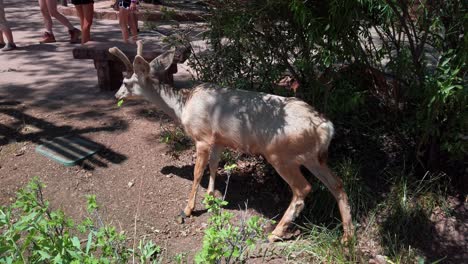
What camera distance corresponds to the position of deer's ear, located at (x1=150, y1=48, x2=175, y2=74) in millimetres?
4676

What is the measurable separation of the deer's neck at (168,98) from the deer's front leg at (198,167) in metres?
0.46

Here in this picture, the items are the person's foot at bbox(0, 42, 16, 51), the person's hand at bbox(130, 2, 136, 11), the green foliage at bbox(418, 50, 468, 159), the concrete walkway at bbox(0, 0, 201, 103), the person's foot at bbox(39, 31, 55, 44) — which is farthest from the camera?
the person's foot at bbox(39, 31, 55, 44)

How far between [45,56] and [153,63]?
5.28 m

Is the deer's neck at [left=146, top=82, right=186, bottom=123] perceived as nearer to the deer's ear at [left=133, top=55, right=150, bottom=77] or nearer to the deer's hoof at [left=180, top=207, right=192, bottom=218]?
the deer's ear at [left=133, top=55, right=150, bottom=77]

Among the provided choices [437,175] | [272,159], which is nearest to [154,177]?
[272,159]

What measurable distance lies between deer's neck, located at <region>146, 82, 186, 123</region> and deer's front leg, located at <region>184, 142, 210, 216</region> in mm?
455

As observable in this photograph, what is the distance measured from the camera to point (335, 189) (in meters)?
4.18

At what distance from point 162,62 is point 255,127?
1229mm

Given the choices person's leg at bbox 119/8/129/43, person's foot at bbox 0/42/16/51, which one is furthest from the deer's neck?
person's foot at bbox 0/42/16/51

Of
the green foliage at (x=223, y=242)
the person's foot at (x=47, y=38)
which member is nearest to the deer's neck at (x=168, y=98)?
the green foliage at (x=223, y=242)

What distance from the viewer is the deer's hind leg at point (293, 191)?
13.5 feet

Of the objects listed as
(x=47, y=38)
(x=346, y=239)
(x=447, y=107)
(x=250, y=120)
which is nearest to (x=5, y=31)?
(x=47, y=38)

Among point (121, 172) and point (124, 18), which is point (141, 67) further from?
point (124, 18)

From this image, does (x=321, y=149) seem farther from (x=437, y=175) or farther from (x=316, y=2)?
(x=437, y=175)
